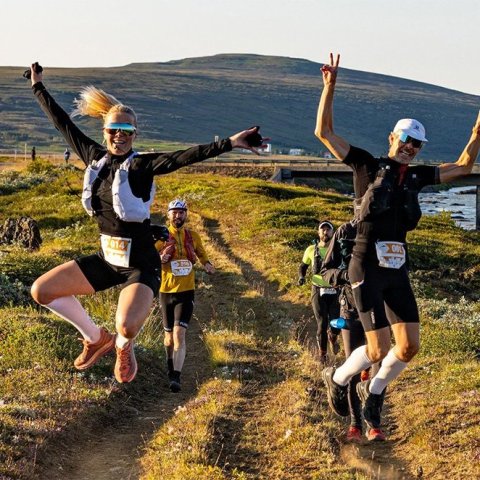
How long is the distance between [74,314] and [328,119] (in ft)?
9.86

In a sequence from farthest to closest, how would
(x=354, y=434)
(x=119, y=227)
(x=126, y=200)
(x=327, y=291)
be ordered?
1. (x=327, y=291)
2. (x=354, y=434)
3. (x=119, y=227)
4. (x=126, y=200)

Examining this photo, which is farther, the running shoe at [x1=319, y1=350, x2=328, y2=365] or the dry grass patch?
the running shoe at [x1=319, y1=350, x2=328, y2=365]

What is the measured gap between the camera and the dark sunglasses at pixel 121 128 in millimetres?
8250

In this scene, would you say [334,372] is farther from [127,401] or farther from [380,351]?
[127,401]

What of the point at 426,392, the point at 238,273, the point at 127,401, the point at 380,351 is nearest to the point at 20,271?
the point at 238,273

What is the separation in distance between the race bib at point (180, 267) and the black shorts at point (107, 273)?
14.7 feet

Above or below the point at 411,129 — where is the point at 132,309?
below

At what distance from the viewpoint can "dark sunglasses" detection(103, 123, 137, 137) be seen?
8250 millimetres

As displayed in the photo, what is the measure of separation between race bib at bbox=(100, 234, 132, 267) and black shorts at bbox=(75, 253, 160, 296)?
9 cm

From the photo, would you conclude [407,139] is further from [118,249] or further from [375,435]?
[375,435]

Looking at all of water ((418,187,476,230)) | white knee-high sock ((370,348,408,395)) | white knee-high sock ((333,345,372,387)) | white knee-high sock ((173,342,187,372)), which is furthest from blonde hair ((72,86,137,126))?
water ((418,187,476,230))

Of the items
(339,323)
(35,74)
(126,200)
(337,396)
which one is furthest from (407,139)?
(35,74)

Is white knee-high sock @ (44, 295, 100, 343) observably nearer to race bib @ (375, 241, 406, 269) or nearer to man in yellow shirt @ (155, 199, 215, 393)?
race bib @ (375, 241, 406, 269)

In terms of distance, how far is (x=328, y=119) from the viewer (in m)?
8.66
